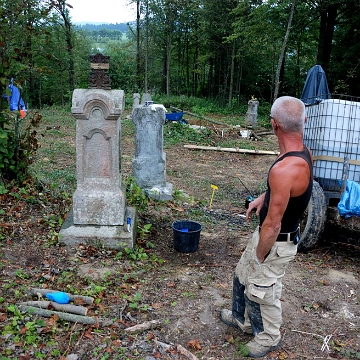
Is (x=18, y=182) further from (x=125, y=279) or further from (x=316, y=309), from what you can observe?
(x=316, y=309)

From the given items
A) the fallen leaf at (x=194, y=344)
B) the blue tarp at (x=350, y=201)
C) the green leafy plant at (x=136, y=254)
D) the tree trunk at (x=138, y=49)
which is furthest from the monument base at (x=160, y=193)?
the tree trunk at (x=138, y=49)

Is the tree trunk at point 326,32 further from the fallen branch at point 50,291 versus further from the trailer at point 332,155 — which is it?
the fallen branch at point 50,291

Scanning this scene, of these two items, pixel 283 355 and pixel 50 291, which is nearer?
pixel 283 355

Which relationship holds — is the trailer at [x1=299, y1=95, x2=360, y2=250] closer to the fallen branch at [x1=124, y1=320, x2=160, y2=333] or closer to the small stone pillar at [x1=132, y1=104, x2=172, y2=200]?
the fallen branch at [x1=124, y1=320, x2=160, y2=333]

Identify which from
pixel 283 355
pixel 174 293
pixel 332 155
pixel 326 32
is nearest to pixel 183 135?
pixel 332 155

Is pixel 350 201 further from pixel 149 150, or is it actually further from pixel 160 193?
pixel 149 150

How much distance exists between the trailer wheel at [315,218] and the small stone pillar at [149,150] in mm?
2974

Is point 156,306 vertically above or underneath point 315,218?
underneath

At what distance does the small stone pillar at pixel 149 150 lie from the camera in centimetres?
709

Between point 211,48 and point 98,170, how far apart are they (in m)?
25.9

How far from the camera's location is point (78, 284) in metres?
3.70

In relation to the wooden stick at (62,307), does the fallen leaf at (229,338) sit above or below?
below

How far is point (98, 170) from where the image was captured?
4641mm

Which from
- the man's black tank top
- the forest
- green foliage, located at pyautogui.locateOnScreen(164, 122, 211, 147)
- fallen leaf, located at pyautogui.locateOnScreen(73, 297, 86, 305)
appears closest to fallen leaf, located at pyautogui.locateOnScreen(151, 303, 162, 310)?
fallen leaf, located at pyautogui.locateOnScreen(73, 297, 86, 305)
